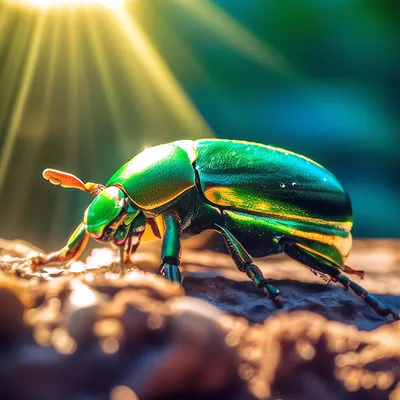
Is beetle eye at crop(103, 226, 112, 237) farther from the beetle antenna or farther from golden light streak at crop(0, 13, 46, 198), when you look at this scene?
golden light streak at crop(0, 13, 46, 198)

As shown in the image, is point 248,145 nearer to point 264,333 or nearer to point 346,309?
point 346,309

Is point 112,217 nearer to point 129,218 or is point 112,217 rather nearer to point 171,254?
point 129,218

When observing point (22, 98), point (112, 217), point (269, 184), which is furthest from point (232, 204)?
point (22, 98)

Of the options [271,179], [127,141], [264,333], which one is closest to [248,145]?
[271,179]

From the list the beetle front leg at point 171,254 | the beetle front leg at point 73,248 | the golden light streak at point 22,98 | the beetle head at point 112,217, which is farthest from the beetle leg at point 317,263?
the golden light streak at point 22,98

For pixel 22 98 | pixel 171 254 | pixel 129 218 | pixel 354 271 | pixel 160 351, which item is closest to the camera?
pixel 160 351

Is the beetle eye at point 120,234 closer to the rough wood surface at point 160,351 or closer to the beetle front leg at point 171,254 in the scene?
the beetle front leg at point 171,254
